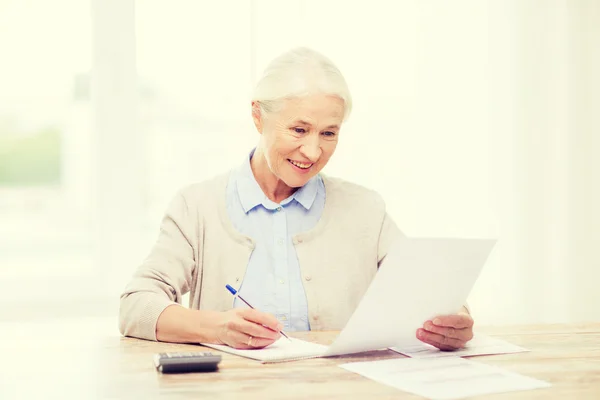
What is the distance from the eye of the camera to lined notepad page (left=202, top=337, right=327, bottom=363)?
148 cm

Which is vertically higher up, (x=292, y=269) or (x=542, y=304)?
(x=292, y=269)

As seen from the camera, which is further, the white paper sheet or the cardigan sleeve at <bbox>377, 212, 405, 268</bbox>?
the cardigan sleeve at <bbox>377, 212, 405, 268</bbox>

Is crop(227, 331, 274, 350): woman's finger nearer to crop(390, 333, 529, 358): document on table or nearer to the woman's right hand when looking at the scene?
the woman's right hand

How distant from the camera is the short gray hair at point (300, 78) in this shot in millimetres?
1931

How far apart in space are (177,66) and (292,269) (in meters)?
1.51

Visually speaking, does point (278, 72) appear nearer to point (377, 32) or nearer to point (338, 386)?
point (338, 386)

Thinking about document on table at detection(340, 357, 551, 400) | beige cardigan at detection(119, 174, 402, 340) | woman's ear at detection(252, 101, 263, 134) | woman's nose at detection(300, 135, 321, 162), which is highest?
woman's ear at detection(252, 101, 263, 134)

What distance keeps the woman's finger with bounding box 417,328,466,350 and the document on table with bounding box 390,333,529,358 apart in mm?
13

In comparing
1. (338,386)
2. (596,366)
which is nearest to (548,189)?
(596,366)

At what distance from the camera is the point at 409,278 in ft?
4.77

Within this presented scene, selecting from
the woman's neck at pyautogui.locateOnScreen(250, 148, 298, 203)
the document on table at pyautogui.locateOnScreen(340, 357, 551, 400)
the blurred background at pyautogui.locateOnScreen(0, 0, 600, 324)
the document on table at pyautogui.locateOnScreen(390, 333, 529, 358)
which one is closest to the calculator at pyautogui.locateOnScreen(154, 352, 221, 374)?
the document on table at pyautogui.locateOnScreen(340, 357, 551, 400)

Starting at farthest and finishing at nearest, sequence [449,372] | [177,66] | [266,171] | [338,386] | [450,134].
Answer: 1. [450,134]
2. [177,66]
3. [266,171]
4. [449,372]
5. [338,386]

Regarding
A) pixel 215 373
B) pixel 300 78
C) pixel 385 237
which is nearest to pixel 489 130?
pixel 385 237

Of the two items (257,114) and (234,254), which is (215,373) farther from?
(257,114)
